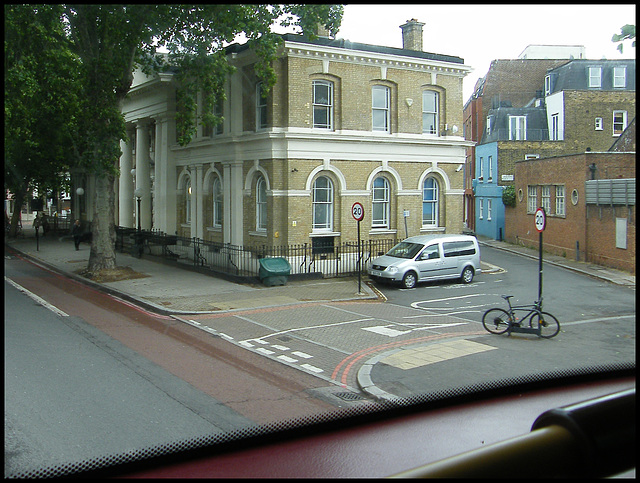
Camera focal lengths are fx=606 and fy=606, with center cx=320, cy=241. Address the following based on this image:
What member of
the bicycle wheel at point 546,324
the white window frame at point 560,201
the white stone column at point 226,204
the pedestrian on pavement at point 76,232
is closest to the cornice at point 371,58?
the white stone column at point 226,204

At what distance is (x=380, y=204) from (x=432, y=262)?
16.3 feet

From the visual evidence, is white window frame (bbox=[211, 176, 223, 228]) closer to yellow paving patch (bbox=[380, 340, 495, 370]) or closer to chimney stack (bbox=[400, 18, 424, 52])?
chimney stack (bbox=[400, 18, 424, 52])

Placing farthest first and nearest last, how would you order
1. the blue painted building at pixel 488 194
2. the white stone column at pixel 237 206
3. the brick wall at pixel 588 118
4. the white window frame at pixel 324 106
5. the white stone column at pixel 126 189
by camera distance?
the white stone column at pixel 126 189 → the brick wall at pixel 588 118 → the blue painted building at pixel 488 194 → the white stone column at pixel 237 206 → the white window frame at pixel 324 106

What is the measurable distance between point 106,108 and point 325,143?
774cm

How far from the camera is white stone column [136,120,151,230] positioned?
32.3 m

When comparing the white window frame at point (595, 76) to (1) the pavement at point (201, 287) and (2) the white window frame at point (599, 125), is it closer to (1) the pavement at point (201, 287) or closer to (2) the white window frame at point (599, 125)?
(2) the white window frame at point (599, 125)

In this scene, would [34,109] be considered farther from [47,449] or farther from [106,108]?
[47,449]

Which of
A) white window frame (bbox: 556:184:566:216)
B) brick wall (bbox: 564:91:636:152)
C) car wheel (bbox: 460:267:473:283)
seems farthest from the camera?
brick wall (bbox: 564:91:636:152)

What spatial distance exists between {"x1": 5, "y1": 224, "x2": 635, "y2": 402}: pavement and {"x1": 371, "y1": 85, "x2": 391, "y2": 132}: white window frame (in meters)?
6.14

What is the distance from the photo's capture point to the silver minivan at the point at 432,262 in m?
19.1

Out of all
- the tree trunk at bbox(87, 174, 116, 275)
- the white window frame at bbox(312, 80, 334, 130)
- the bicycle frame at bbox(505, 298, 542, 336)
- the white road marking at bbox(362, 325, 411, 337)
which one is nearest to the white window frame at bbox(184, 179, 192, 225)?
the tree trunk at bbox(87, 174, 116, 275)

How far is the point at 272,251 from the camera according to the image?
69.1ft

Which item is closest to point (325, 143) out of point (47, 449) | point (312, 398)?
point (312, 398)

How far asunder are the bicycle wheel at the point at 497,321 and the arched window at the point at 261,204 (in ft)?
41.7
